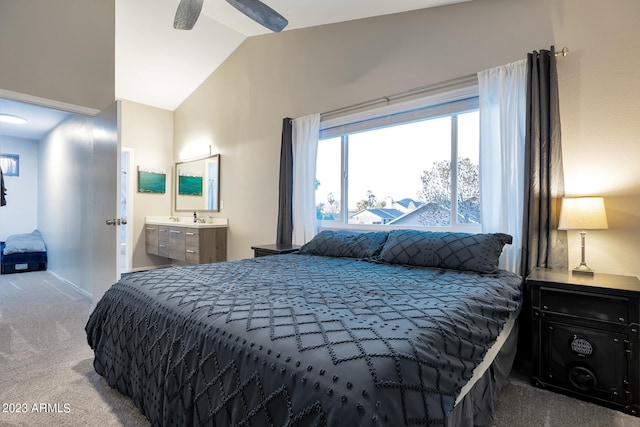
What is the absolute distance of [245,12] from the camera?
2.46 m

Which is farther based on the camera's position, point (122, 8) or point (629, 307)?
point (122, 8)

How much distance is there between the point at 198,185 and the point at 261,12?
133 inches

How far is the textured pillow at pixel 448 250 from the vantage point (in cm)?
215

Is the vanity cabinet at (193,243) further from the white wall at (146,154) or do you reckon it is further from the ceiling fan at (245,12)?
the ceiling fan at (245,12)

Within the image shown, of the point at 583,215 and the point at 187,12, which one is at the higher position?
the point at 187,12

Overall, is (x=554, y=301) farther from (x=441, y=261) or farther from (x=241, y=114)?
(x=241, y=114)

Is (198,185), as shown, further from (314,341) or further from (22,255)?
(314,341)

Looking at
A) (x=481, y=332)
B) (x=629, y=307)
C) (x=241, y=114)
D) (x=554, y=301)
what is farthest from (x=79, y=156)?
(x=629, y=307)

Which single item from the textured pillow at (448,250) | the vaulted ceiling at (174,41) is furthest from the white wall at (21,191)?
the textured pillow at (448,250)

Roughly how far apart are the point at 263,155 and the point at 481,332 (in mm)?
3513

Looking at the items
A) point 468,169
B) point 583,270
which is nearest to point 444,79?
point 468,169

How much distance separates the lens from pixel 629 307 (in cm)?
169

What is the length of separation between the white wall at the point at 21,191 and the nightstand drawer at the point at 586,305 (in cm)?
819

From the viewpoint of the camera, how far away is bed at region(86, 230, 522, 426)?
0.86 meters
